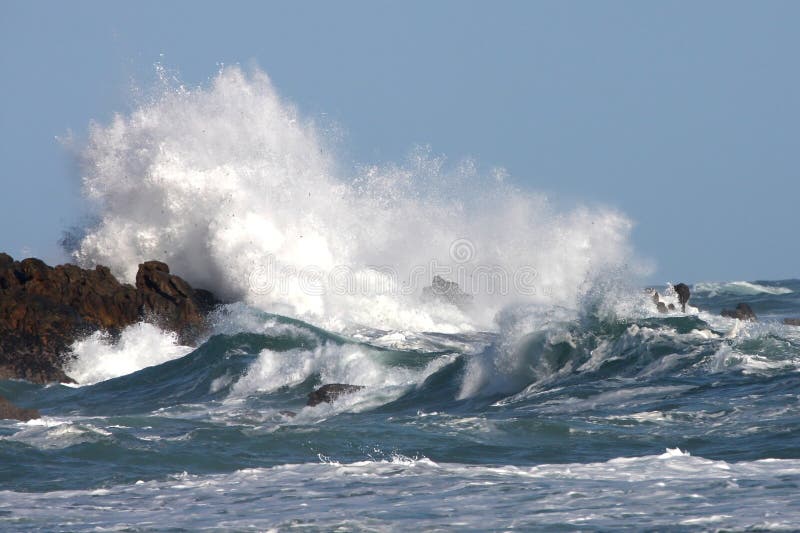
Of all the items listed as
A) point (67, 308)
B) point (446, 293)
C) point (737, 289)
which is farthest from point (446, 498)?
point (737, 289)

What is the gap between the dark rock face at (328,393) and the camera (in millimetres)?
15141

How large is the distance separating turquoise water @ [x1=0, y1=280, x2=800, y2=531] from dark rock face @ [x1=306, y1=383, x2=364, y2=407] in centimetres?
15

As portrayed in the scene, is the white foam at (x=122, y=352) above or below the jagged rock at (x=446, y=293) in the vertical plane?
below

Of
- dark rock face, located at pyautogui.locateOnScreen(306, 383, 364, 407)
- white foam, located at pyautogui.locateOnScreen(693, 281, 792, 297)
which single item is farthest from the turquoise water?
white foam, located at pyautogui.locateOnScreen(693, 281, 792, 297)

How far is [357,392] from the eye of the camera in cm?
1569

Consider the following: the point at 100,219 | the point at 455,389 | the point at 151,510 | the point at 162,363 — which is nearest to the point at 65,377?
the point at 162,363

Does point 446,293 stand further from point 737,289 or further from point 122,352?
point 737,289

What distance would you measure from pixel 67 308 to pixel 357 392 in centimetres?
957

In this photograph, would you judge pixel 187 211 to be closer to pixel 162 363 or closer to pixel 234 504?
pixel 162 363

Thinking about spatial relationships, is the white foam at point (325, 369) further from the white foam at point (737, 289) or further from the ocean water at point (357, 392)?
the white foam at point (737, 289)

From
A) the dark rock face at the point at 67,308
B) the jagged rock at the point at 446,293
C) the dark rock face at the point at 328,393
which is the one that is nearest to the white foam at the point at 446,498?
the dark rock face at the point at 328,393

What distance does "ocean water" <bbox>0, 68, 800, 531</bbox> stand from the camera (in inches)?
332

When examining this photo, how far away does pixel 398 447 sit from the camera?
10.9 metres

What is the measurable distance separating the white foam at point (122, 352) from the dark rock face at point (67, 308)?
242 mm
